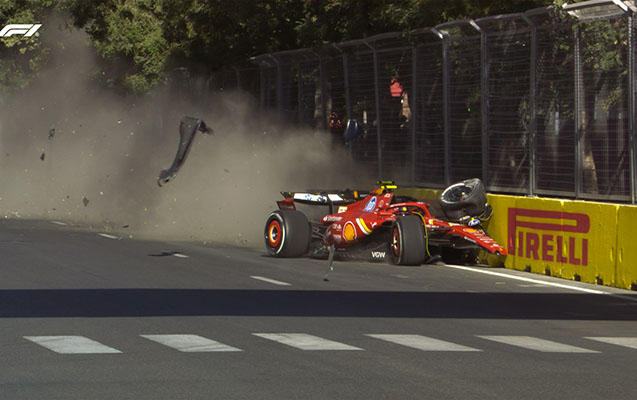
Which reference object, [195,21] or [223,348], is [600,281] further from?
[195,21]

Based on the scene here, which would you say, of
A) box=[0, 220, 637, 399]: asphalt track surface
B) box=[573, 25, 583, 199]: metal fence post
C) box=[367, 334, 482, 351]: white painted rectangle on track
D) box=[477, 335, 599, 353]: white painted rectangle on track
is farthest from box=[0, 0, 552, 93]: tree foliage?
box=[367, 334, 482, 351]: white painted rectangle on track

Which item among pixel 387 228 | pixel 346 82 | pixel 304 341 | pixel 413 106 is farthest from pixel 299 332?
pixel 346 82

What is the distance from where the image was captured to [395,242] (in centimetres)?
1906

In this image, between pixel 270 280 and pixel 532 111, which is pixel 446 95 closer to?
pixel 532 111

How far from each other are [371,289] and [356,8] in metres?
15.2

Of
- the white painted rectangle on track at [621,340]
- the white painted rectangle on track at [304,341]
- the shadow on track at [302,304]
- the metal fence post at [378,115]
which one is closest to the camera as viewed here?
the white painted rectangle on track at [304,341]

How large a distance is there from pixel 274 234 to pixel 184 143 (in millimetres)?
3697

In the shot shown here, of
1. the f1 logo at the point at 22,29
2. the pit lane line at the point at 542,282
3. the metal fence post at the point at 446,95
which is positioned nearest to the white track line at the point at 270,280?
the pit lane line at the point at 542,282

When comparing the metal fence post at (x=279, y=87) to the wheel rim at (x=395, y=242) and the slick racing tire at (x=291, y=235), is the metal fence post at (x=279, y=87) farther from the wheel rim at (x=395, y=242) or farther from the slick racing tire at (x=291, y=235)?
the wheel rim at (x=395, y=242)

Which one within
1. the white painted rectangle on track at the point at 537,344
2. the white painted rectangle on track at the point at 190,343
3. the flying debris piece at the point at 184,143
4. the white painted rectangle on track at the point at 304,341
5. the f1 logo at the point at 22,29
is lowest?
the white painted rectangle on track at the point at 537,344

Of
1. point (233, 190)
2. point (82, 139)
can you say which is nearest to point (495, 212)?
point (233, 190)

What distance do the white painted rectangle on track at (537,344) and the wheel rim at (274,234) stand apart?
896 centimetres

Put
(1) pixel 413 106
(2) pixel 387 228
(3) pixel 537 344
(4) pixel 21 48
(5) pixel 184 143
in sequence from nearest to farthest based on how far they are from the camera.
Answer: (3) pixel 537 344, (2) pixel 387 228, (5) pixel 184 143, (1) pixel 413 106, (4) pixel 21 48

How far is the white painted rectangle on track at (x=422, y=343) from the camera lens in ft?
34.3
